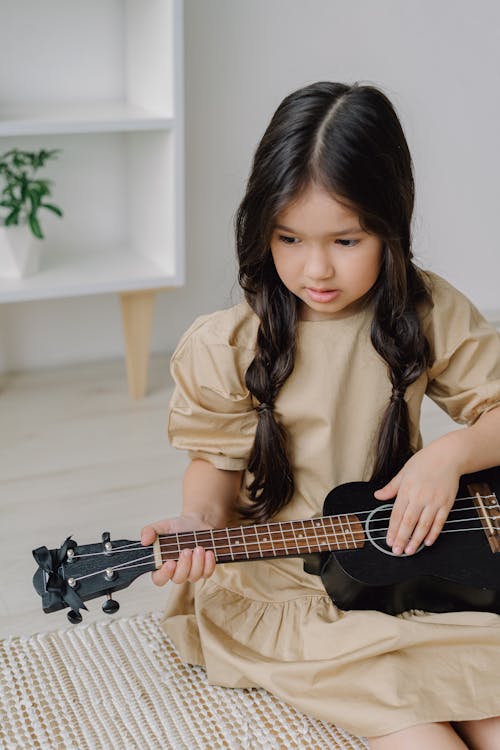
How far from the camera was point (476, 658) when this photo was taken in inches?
39.5

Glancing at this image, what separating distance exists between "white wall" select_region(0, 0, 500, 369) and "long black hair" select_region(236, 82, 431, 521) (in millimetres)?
979

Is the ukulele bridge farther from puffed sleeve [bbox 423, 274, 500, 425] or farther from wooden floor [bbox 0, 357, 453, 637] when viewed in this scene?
wooden floor [bbox 0, 357, 453, 637]

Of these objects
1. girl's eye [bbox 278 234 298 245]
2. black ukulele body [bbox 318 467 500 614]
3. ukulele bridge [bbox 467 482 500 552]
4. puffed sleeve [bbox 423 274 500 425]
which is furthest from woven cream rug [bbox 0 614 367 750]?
girl's eye [bbox 278 234 298 245]

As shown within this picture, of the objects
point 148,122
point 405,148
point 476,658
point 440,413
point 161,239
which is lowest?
point 440,413

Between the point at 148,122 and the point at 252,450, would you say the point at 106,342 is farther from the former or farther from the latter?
the point at 252,450

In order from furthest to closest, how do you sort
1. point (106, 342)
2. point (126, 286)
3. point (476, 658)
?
1. point (106, 342)
2. point (126, 286)
3. point (476, 658)

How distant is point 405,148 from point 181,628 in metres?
0.63

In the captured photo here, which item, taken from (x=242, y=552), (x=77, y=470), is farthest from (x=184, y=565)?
(x=77, y=470)

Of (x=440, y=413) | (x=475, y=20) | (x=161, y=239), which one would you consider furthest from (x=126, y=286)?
(x=475, y=20)

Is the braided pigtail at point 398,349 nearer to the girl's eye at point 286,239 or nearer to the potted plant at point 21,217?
the girl's eye at point 286,239

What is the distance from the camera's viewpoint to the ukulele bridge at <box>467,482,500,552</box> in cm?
106

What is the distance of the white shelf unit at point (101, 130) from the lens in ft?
5.61

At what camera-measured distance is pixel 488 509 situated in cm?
109

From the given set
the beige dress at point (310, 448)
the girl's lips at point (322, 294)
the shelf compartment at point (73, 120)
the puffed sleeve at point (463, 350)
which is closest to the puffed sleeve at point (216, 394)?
the beige dress at point (310, 448)
